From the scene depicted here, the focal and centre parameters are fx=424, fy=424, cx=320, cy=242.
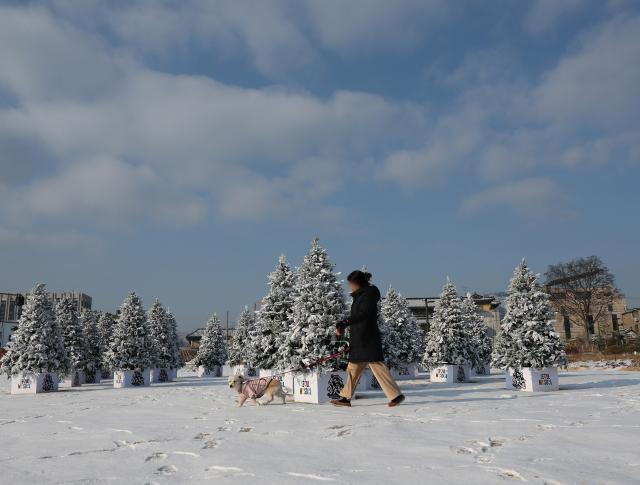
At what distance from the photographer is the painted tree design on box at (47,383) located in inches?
667

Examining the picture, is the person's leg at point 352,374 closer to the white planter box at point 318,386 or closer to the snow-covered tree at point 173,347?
the white planter box at point 318,386

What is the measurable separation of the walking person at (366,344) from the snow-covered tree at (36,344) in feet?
46.2

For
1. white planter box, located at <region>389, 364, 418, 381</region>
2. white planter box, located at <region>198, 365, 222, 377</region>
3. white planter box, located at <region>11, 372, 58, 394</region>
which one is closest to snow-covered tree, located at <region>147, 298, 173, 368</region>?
white planter box, located at <region>198, 365, 222, 377</region>

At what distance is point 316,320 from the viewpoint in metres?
10.9

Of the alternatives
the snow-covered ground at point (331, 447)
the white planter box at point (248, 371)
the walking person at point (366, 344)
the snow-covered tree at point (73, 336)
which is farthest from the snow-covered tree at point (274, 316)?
the white planter box at point (248, 371)

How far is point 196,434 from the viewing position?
5.72 metres

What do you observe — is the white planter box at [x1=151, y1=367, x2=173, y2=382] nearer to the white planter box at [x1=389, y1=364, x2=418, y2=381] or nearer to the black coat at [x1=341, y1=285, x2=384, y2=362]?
the white planter box at [x1=389, y1=364, x2=418, y2=381]

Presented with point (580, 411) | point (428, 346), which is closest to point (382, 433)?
point (580, 411)

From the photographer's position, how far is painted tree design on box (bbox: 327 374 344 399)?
10.7 metres

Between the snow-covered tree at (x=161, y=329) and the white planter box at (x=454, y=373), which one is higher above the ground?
the snow-covered tree at (x=161, y=329)

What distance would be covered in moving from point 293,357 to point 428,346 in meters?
11.8

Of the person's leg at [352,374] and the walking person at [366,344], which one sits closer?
the walking person at [366,344]

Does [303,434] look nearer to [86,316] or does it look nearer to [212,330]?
[86,316]

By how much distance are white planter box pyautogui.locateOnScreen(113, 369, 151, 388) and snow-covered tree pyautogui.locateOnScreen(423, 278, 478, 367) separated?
1396 centimetres
